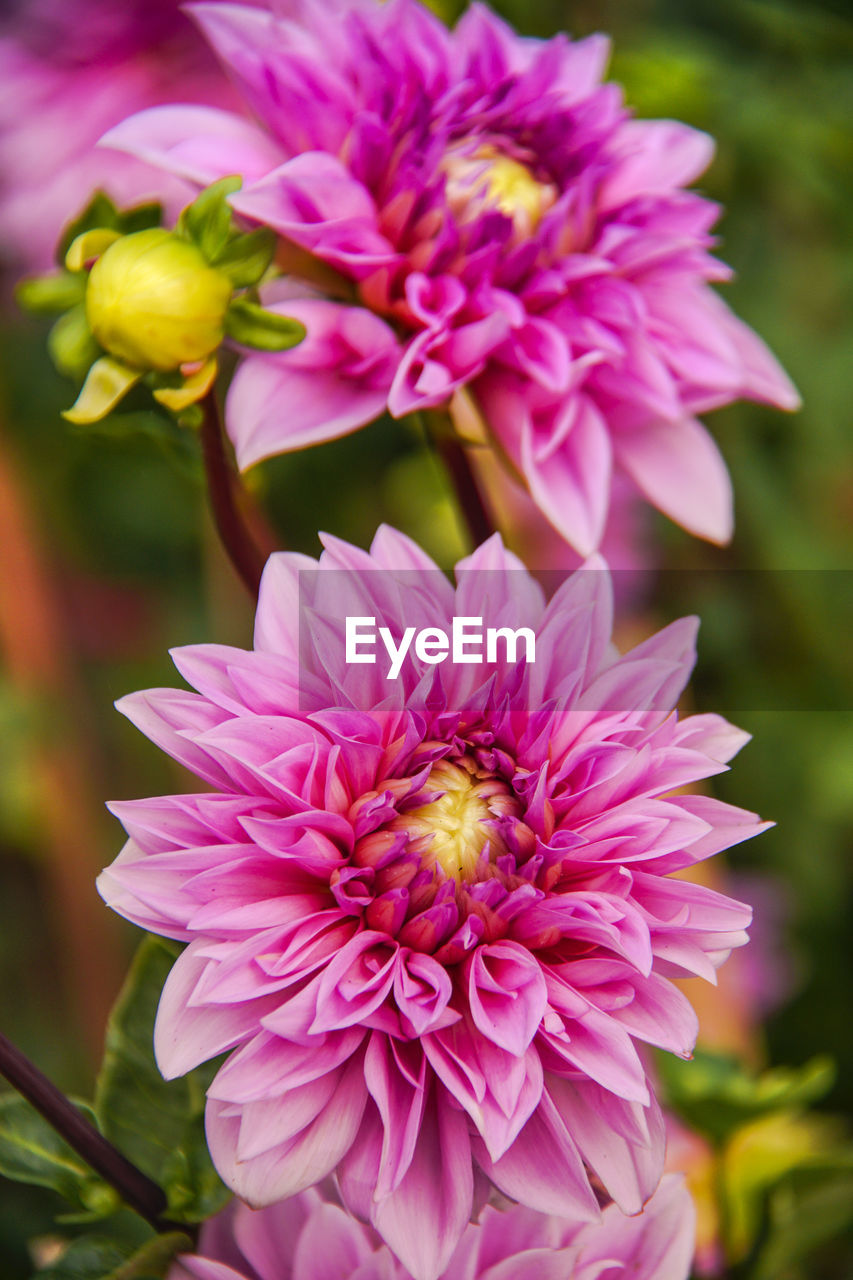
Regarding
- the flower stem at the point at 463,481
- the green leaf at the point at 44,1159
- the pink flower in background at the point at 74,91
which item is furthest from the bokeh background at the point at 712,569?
the green leaf at the point at 44,1159

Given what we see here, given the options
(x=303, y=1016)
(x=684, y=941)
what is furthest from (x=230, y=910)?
(x=684, y=941)

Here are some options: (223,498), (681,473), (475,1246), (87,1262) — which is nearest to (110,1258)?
(87,1262)

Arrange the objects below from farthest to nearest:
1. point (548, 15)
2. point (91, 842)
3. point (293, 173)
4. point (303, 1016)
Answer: point (91, 842) → point (548, 15) → point (293, 173) → point (303, 1016)

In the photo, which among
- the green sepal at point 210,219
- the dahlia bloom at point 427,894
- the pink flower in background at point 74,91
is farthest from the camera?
the pink flower in background at point 74,91

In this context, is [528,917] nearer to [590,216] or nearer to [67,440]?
[590,216]

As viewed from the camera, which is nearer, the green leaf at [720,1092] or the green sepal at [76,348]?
the green sepal at [76,348]

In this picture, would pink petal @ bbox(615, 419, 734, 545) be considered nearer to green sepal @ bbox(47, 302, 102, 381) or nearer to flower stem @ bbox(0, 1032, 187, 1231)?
green sepal @ bbox(47, 302, 102, 381)

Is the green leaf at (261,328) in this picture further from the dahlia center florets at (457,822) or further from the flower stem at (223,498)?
the dahlia center florets at (457,822)
